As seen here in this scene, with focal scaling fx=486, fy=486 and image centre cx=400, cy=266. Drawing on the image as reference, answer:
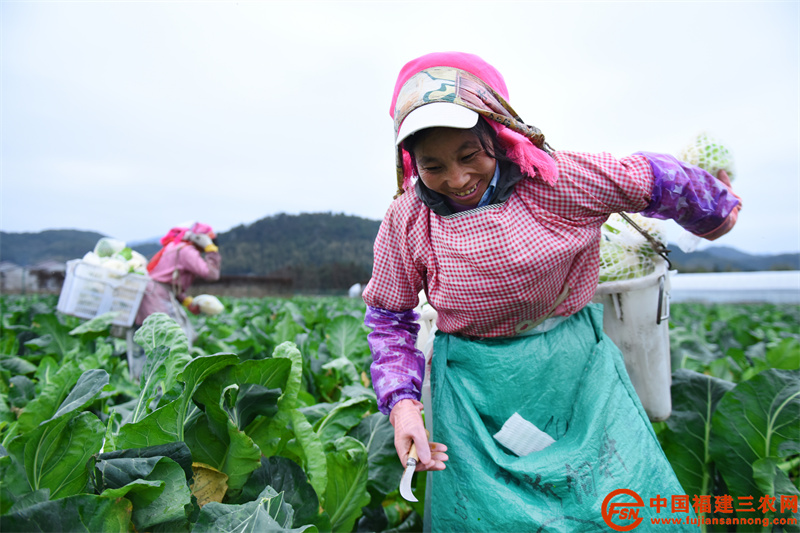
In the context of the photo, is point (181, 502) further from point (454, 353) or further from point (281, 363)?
point (454, 353)

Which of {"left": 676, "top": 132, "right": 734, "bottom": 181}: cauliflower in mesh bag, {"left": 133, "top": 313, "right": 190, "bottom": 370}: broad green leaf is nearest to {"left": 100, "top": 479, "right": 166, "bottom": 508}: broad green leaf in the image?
{"left": 133, "top": 313, "right": 190, "bottom": 370}: broad green leaf

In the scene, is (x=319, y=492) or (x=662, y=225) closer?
(x=319, y=492)

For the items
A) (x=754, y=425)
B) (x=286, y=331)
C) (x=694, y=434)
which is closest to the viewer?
(x=754, y=425)

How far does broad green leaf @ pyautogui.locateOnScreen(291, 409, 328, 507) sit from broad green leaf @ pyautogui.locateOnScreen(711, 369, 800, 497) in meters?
1.34

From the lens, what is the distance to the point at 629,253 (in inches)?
59.4

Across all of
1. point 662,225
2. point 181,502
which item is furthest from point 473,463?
point 662,225

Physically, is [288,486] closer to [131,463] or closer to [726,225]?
[131,463]

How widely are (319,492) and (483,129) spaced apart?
98 cm

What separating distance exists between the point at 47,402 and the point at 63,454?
58 cm

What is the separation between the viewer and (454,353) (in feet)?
4.43

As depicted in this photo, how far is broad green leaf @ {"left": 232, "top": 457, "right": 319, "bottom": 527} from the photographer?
112cm

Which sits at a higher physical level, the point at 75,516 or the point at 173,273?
the point at 173,273

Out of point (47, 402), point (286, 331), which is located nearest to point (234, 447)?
point (47, 402)

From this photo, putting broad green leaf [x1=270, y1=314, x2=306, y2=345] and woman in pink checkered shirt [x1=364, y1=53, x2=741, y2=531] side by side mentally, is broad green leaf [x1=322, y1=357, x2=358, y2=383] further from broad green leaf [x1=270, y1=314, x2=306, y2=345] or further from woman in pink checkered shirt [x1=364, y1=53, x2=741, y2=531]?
woman in pink checkered shirt [x1=364, y1=53, x2=741, y2=531]
